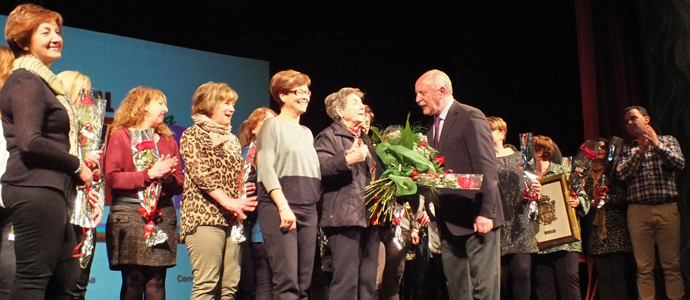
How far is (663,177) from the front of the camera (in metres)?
5.57

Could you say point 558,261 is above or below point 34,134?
below

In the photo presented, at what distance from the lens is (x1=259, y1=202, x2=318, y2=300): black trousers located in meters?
3.40

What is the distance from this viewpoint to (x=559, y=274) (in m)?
5.19

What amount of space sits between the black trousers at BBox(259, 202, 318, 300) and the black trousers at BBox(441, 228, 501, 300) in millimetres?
818

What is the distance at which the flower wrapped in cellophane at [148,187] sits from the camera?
3.64 meters

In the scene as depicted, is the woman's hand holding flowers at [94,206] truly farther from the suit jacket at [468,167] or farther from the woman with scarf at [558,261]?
the woman with scarf at [558,261]

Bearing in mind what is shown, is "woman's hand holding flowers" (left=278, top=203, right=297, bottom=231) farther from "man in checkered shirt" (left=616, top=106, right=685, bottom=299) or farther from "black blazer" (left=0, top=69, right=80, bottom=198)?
"man in checkered shirt" (left=616, top=106, right=685, bottom=299)

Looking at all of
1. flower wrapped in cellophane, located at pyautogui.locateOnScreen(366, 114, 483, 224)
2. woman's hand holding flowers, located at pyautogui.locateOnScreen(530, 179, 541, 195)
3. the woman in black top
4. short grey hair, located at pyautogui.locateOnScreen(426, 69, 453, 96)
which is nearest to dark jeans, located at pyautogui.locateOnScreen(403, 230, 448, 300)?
woman's hand holding flowers, located at pyautogui.locateOnScreen(530, 179, 541, 195)

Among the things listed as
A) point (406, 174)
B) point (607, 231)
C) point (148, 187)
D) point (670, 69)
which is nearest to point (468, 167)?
point (406, 174)

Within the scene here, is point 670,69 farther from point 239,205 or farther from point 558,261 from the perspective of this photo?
point 239,205

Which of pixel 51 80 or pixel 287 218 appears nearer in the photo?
pixel 51 80

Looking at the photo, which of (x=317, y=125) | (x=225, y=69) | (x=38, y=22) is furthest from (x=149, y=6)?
(x=38, y=22)

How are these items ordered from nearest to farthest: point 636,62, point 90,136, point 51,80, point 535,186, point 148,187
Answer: point 51,80, point 90,136, point 148,187, point 535,186, point 636,62

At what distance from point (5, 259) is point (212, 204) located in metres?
1.07
